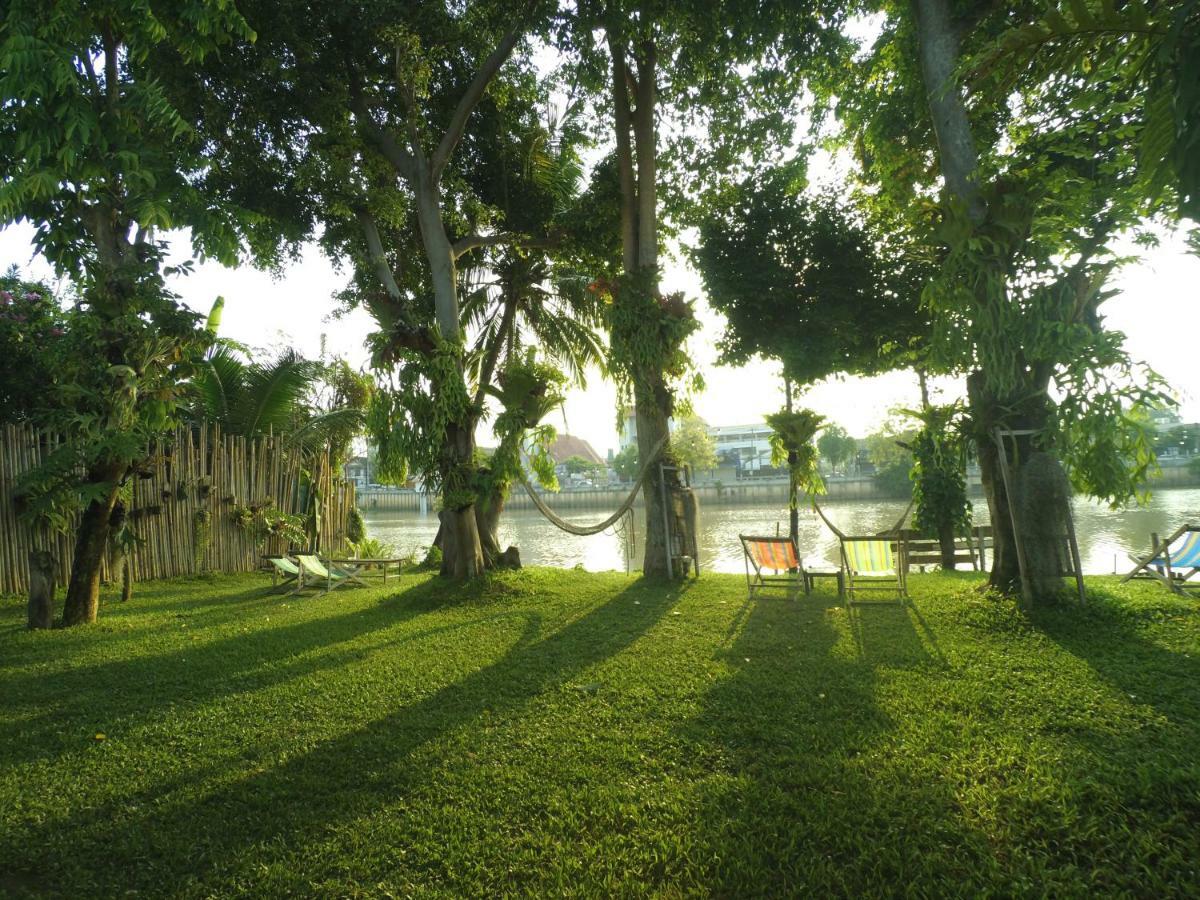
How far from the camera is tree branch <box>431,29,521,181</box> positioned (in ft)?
24.9

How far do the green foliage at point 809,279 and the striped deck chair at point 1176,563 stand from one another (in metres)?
3.71

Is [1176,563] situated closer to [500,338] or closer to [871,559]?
[871,559]

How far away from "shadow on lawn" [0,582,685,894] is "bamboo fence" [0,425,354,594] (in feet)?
16.7

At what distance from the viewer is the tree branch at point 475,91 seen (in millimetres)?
7578

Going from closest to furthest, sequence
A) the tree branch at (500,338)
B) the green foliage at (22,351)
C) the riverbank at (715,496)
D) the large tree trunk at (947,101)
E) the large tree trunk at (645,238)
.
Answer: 1. the large tree trunk at (947,101)
2. the green foliage at (22,351)
3. the large tree trunk at (645,238)
4. the tree branch at (500,338)
5. the riverbank at (715,496)

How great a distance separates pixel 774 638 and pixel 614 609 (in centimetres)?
195

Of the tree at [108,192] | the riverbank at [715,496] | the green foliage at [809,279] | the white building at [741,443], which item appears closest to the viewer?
the tree at [108,192]

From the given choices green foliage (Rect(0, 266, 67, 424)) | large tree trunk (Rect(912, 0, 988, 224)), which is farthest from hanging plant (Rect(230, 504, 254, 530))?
large tree trunk (Rect(912, 0, 988, 224))

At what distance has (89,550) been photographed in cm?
631

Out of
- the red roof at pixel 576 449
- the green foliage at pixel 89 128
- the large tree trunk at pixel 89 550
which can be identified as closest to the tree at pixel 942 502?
the green foliage at pixel 89 128

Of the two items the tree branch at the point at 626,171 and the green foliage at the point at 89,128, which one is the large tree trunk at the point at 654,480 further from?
the green foliage at the point at 89,128

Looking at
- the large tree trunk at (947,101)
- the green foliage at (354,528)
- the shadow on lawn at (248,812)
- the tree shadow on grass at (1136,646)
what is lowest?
the tree shadow on grass at (1136,646)

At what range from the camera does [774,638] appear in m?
5.15

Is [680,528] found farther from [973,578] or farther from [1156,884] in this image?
[1156,884]
